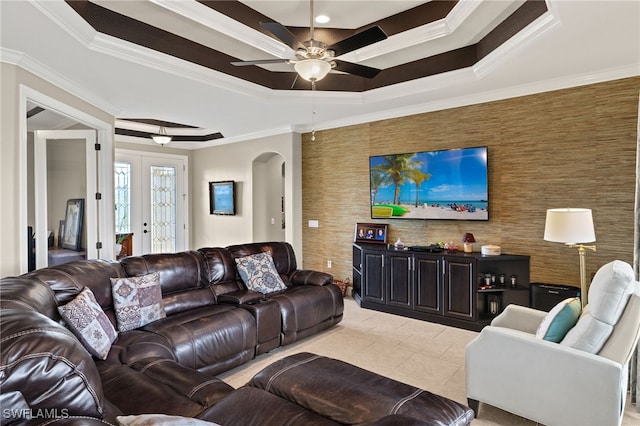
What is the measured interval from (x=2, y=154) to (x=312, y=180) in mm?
4149

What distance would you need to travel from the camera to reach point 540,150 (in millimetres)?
4094

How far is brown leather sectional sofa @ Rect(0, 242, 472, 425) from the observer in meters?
1.05

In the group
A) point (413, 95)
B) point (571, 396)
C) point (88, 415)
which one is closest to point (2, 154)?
point (88, 415)

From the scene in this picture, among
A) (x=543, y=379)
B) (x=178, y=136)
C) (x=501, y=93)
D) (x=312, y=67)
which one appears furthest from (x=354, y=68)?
(x=178, y=136)

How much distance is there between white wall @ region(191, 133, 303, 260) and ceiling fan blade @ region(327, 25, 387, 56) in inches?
145

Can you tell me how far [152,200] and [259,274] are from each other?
494 centimetres

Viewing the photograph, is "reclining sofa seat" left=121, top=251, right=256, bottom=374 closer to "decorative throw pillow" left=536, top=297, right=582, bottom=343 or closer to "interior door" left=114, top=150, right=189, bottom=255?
"decorative throw pillow" left=536, top=297, right=582, bottom=343

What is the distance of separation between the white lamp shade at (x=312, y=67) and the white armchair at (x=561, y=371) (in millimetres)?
2198

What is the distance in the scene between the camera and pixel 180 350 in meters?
2.72

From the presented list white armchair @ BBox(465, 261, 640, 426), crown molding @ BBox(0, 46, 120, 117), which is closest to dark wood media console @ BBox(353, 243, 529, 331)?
white armchair @ BBox(465, 261, 640, 426)

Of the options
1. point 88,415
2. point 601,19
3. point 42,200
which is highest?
point 601,19

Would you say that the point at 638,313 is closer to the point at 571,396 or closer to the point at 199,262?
the point at 571,396

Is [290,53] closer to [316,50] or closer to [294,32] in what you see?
[294,32]

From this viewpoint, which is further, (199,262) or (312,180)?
(312,180)
